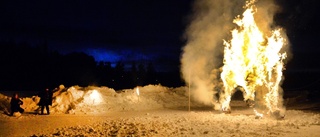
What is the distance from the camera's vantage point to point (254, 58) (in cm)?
1973

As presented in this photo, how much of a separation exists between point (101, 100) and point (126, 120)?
6855 mm

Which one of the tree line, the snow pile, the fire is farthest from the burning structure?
the tree line

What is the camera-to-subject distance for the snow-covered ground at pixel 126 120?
15.1m

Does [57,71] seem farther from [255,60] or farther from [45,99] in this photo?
[255,60]

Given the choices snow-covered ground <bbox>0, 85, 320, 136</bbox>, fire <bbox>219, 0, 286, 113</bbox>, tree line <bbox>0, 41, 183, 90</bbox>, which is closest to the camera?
snow-covered ground <bbox>0, 85, 320, 136</bbox>

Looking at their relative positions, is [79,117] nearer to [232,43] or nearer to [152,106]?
[152,106]

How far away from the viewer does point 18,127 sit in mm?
16750

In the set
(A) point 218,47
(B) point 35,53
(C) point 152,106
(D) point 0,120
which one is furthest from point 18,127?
(B) point 35,53

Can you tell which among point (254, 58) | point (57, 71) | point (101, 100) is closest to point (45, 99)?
point (101, 100)

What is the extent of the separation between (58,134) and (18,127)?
344cm

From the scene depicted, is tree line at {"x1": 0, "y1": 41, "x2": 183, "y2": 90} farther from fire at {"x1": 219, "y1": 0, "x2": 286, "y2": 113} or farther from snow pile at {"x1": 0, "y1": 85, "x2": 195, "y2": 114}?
fire at {"x1": 219, "y1": 0, "x2": 286, "y2": 113}

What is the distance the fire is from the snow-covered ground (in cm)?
155

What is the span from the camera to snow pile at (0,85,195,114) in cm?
2283

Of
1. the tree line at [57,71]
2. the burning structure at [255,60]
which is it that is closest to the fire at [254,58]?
the burning structure at [255,60]
